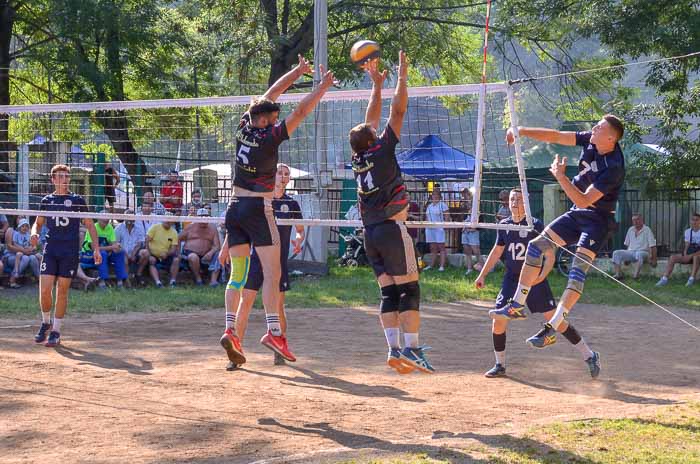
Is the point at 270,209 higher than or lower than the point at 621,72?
lower

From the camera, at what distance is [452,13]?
80.2 ft

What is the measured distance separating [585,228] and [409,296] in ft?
6.37

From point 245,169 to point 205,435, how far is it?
7.53 feet

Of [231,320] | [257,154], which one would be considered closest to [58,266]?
[231,320]

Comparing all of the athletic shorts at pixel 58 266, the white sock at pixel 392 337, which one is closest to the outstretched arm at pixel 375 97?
the white sock at pixel 392 337

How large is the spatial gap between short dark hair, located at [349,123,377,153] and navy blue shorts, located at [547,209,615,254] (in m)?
2.13

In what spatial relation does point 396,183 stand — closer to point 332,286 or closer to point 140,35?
point 332,286

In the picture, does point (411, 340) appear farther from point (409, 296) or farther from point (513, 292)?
point (513, 292)

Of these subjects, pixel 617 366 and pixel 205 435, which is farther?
pixel 617 366

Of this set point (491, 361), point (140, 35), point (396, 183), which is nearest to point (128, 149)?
point (140, 35)

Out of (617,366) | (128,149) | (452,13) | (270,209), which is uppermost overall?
(452,13)

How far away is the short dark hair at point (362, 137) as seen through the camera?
6.98 metres

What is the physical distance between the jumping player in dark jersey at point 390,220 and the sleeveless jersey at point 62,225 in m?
4.55

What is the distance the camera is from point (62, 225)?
10523 millimetres
